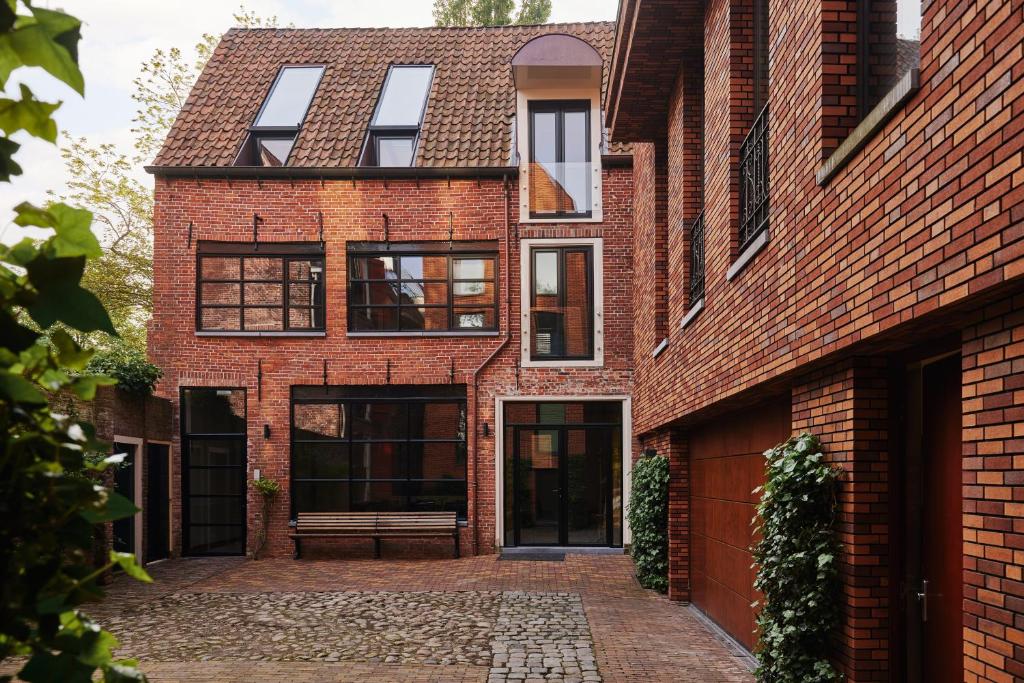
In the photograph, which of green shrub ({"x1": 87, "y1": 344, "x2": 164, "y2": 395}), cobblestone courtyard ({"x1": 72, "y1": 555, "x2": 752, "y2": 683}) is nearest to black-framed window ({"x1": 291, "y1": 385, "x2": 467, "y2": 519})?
cobblestone courtyard ({"x1": 72, "y1": 555, "x2": 752, "y2": 683})

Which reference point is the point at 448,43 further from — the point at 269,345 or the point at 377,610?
the point at 377,610

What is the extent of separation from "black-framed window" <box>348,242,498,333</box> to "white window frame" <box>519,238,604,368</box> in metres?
0.53

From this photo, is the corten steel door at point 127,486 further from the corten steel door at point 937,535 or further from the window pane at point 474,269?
the corten steel door at point 937,535

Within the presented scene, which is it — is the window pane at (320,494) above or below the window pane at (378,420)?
below

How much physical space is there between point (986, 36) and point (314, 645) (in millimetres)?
7495

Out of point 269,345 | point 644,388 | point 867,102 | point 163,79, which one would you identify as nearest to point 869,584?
point 867,102

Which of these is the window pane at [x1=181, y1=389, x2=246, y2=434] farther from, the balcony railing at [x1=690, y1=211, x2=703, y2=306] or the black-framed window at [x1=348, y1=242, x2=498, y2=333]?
the balcony railing at [x1=690, y1=211, x2=703, y2=306]

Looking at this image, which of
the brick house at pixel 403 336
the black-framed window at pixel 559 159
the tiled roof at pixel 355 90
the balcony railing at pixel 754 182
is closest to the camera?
the balcony railing at pixel 754 182

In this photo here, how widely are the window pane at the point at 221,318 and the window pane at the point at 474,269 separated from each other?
4.12 meters

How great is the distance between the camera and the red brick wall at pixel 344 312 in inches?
592

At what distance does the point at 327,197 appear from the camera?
50.0 feet

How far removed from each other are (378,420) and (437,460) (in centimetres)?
133

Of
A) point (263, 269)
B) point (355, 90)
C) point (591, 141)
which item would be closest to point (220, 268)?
point (263, 269)

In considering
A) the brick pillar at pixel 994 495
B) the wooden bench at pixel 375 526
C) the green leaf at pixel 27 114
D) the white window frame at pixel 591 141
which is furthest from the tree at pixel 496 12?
the green leaf at pixel 27 114
